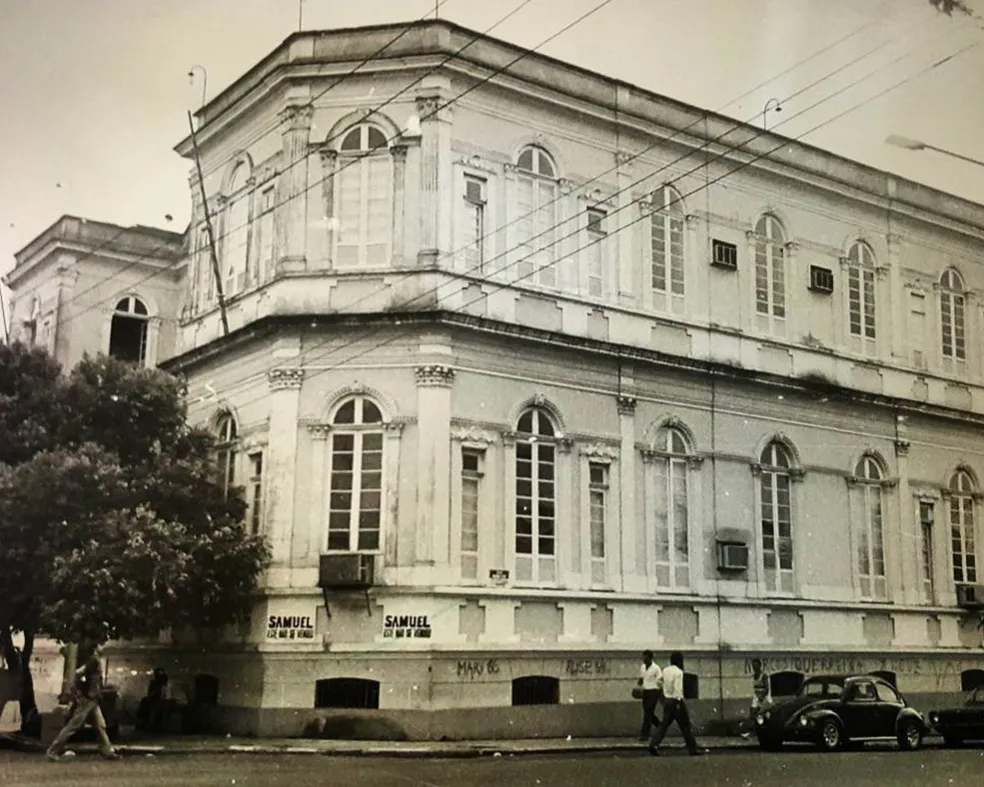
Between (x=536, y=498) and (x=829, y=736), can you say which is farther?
(x=536, y=498)

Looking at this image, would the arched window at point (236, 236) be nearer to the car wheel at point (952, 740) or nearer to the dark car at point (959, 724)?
the dark car at point (959, 724)

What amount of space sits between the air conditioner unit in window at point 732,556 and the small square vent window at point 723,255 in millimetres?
5528

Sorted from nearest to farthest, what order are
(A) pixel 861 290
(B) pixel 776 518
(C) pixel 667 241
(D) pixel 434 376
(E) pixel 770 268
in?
1. (D) pixel 434 376
2. (C) pixel 667 241
3. (B) pixel 776 518
4. (E) pixel 770 268
5. (A) pixel 861 290

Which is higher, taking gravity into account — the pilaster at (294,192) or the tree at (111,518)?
the pilaster at (294,192)

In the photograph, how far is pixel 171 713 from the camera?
20.6 metres

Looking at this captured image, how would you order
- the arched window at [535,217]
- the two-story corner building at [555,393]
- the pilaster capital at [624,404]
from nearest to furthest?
the two-story corner building at [555,393], the arched window at [535,217], the pilaster capital at [624,404]

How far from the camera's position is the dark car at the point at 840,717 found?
18047 millimetres

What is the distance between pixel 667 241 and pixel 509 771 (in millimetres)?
12207

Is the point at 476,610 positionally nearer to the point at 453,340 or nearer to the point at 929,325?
the point at 453,340

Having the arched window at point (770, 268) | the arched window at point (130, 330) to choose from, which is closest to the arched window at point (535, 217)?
the arched window at point (770, 268)

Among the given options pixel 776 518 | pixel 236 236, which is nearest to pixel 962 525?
pixel 776 518

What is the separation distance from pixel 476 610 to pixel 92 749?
240 inches

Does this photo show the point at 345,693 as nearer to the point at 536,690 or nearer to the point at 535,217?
the point at 536,690

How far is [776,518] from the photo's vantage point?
23953 mm
